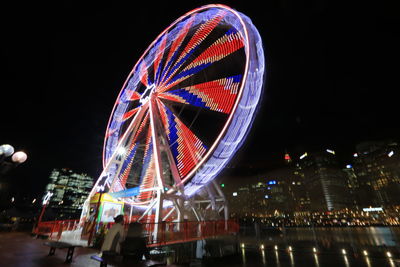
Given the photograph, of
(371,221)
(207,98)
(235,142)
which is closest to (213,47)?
(207,98)

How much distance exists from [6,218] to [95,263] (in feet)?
75.1

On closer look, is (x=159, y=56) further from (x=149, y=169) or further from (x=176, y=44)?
(x=149, y=169)

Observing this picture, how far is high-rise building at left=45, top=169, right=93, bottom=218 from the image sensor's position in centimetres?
9969

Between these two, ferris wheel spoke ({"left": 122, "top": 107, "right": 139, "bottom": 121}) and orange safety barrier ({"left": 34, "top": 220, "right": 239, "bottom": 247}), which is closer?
orange safety barrier ({"left": 34, "top": 220, "right": 239, "bottom": 247})

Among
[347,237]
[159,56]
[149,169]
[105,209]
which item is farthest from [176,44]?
[347,237]

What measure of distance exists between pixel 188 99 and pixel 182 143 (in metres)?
2.60

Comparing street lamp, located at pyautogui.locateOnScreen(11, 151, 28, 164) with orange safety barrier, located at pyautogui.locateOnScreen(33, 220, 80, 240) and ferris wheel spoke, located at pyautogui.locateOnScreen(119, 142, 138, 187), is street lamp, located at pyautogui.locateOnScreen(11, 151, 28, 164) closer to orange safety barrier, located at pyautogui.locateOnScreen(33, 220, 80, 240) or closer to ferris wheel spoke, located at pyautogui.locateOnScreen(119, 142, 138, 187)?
orange safety barrier, located at pyautogui.locateOnScreen(33, 220, 80, 240)

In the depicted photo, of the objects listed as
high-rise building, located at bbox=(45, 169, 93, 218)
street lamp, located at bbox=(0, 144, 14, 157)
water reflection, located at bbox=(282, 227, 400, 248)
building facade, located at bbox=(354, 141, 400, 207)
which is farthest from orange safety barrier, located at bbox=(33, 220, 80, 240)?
high-rise building, located at bbox=(45, 169, 93, 218)

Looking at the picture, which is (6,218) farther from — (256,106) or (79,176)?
(79,176)

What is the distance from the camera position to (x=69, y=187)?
108062mm

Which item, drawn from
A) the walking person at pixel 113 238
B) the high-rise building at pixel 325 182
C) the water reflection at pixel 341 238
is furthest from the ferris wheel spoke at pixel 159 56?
the high-rise building at pixel 325 182

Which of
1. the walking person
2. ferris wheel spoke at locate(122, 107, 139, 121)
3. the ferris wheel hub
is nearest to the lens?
the walking person

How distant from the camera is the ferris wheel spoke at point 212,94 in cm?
1041

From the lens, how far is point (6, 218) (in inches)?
851
